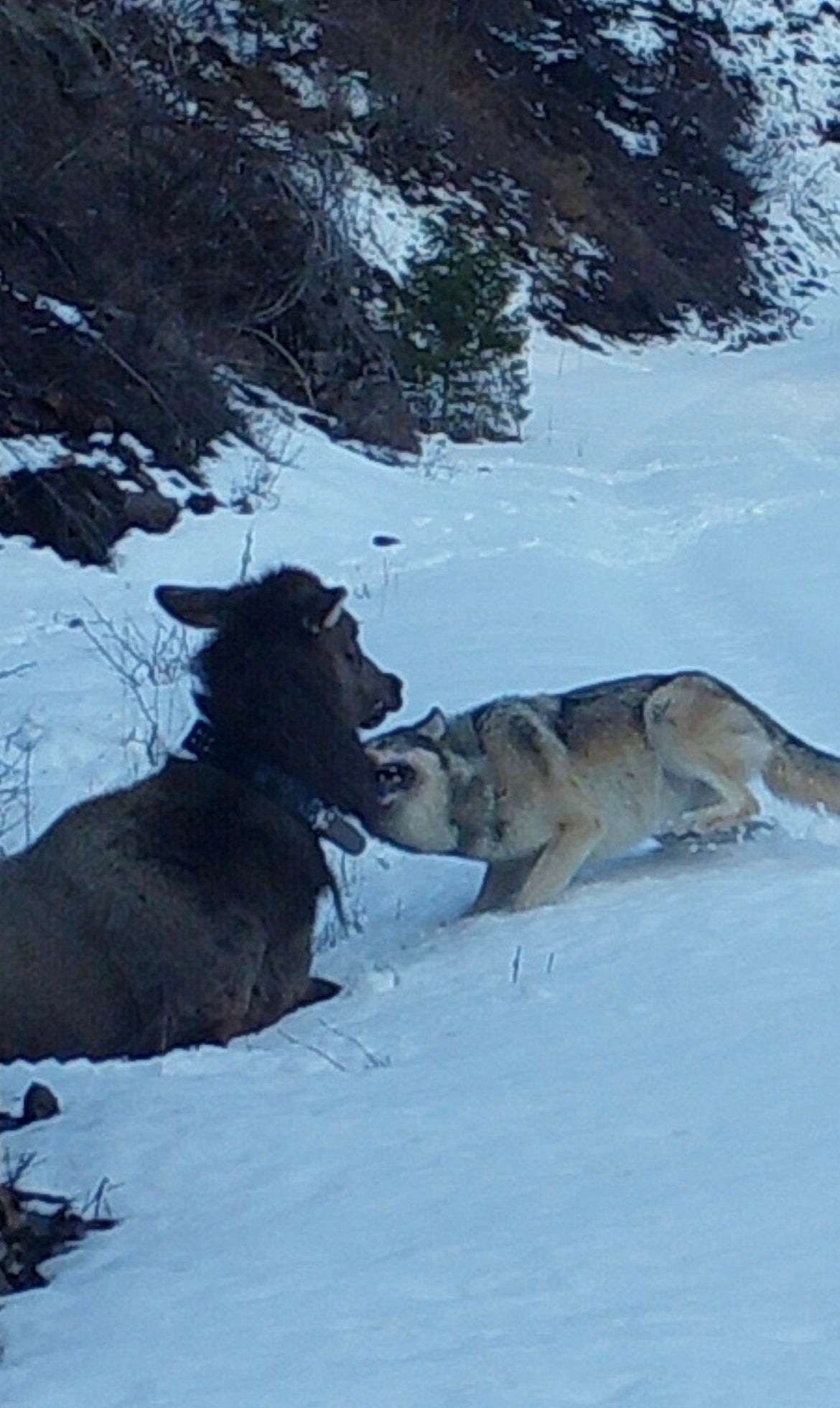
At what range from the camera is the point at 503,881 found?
8.02 m

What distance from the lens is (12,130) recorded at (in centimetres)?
1692

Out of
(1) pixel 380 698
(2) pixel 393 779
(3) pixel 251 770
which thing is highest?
(1) pixel 380 698

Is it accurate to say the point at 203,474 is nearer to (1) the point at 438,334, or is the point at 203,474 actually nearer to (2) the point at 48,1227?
(1) the point at 438,334

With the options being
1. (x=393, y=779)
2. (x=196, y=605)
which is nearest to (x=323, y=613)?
(x=196, y=605)

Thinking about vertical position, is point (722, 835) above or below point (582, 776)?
below

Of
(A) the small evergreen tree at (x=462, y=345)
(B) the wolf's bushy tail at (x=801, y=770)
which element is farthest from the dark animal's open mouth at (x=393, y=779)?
(A) the small evergreen tree at (x=462, y=345)

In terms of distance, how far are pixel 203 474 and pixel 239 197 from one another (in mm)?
4198

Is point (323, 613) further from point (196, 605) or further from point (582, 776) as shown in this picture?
point (582, 776)

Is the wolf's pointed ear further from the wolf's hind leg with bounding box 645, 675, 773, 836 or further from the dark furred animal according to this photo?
the wolf's hind leg with bounding box 645, 675, 773, 836

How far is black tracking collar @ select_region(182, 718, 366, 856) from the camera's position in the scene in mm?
6926

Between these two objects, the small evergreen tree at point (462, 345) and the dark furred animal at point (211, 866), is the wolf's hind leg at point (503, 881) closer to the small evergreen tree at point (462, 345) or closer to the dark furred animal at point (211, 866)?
the dark furred animal at point (211, 866)

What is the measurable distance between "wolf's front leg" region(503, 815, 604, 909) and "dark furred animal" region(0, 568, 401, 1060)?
2.17 feet

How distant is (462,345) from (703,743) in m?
14.2

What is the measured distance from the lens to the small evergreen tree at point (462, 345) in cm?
2141
